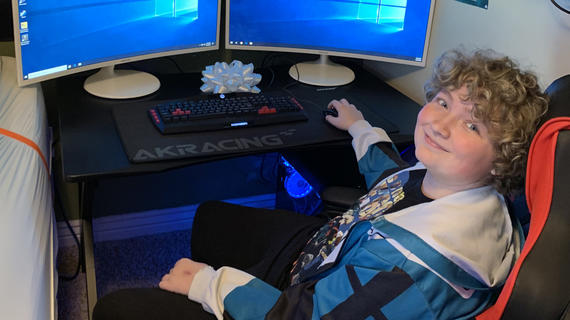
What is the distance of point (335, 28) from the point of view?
1.82 m

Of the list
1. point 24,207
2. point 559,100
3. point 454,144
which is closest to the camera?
point 559,100

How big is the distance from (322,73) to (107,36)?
2.19ft

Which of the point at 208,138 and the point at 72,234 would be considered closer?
the point at 208,138

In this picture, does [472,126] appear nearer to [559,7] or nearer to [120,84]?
[559,7]

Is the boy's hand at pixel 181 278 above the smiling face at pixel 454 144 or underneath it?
underneath

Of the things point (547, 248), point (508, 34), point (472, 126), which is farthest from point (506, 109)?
point (508, 34)

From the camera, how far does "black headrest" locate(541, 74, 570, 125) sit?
36.1 inches

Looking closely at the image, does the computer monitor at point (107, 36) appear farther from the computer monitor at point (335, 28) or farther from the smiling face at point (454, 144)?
the smiling face at point (454, 144)

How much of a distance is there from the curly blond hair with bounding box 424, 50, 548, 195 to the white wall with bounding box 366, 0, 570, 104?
355 mm

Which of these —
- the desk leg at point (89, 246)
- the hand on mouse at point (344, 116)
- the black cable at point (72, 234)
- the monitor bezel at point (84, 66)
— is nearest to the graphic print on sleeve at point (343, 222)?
the hand on mouse at point (344, 116)

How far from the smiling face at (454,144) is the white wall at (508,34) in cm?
41

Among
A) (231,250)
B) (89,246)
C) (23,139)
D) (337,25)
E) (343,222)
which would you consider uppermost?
(337,25)

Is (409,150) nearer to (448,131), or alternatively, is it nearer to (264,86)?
(264,86)

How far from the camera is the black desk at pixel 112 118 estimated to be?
4.36 ft
